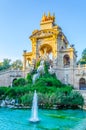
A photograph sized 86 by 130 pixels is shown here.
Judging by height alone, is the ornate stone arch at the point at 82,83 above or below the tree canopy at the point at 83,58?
below

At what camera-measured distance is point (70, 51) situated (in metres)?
38.1

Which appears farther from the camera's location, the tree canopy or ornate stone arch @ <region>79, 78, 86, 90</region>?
the tree canopy

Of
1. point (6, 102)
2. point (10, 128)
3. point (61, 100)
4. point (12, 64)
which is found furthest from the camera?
point (12, 64)

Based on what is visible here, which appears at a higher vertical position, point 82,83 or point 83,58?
point 83,58

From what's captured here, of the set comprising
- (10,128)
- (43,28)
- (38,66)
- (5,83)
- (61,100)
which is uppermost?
(43,28)

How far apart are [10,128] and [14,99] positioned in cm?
1278

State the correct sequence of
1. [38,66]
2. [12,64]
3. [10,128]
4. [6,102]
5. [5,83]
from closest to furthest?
1. [10,128]
2. [6,102]
3. [38,66]
4. [5,83]
5. [12,64]

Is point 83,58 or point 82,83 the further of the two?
point 83,58

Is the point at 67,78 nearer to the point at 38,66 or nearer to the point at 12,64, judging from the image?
the point at 38,66

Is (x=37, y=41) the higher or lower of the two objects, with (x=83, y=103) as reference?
higher

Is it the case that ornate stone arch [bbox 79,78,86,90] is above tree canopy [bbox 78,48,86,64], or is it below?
below

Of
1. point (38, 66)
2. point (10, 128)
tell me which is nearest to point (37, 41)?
point (38, 66)

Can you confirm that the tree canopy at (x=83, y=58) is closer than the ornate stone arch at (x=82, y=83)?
No

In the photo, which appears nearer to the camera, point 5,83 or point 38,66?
point 38,66
